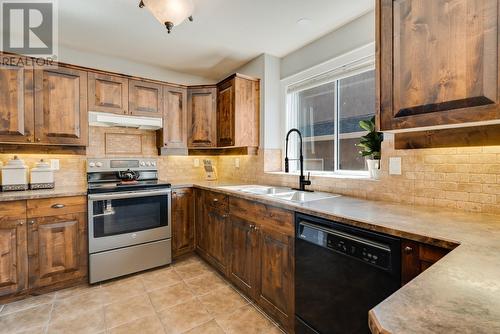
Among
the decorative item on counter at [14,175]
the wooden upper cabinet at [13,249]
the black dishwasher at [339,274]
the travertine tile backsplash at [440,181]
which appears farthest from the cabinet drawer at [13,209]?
the travertine tile backsplash at [440,181]

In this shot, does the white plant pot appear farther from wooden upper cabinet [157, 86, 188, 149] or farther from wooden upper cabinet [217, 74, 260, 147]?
wooden upper cabinet [157, 86, 188, 149]

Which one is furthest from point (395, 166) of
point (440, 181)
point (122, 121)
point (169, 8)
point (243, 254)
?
point (122, 121)

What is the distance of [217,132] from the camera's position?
132 inches

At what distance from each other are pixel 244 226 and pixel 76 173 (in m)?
2.17

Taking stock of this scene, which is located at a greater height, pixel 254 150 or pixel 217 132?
pixel 217 132

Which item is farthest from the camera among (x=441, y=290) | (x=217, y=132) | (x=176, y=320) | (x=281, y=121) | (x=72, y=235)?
(x=217, y=132)

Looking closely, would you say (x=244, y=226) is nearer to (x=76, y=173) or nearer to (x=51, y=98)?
(x=76, y=173)

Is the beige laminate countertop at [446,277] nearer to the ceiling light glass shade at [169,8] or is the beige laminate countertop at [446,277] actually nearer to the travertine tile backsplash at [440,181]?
the travertine tile backsplash at [440,181]

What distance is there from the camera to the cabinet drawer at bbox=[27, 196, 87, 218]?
2.21 meters

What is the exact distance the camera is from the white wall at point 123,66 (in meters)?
2.79

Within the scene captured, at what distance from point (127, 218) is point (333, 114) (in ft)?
7.94

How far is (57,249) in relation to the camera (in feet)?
7.56

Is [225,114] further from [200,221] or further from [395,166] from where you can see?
[395,166]

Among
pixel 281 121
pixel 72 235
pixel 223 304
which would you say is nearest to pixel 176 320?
pixel 223 304
